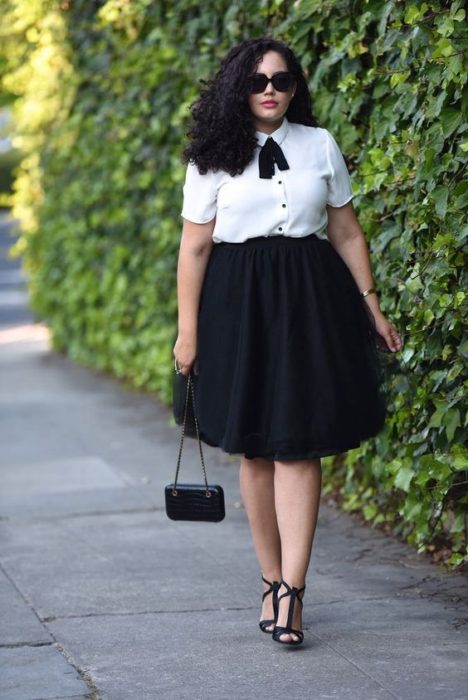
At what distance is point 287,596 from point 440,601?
0.71m

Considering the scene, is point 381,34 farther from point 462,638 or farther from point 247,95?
point 462,638

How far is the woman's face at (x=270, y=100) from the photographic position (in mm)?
4121

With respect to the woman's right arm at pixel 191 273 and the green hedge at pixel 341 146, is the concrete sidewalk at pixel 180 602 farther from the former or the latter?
the woman's right arm at pixel 191 273

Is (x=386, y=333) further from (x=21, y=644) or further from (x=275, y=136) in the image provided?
(x=21, y=644)

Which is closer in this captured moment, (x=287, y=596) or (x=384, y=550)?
(x=287, y=596)

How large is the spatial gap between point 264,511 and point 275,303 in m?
0.68

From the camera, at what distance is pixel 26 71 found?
11055mm

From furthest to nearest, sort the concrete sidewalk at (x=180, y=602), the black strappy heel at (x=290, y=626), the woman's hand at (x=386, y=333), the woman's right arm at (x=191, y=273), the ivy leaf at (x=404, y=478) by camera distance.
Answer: the ivy leaf at (x=404, y=478)
the woman's hand at (x=386, y=333)
the woman's right arm at (x=191, y=273)
the black strappy heel at (x=290, y=626)
the concrete sidewalk at (x=180, y=602)

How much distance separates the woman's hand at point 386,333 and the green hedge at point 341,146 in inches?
5.4

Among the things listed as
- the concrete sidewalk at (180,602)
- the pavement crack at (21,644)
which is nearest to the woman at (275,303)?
the concrete sidewalk at (180,602)

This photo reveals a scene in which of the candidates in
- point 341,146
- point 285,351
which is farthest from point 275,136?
point 341,146

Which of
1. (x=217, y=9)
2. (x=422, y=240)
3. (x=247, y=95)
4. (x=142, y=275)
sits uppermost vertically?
(x=217, y=9)

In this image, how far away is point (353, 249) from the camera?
4281mm

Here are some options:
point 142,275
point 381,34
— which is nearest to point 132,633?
point 381,34
